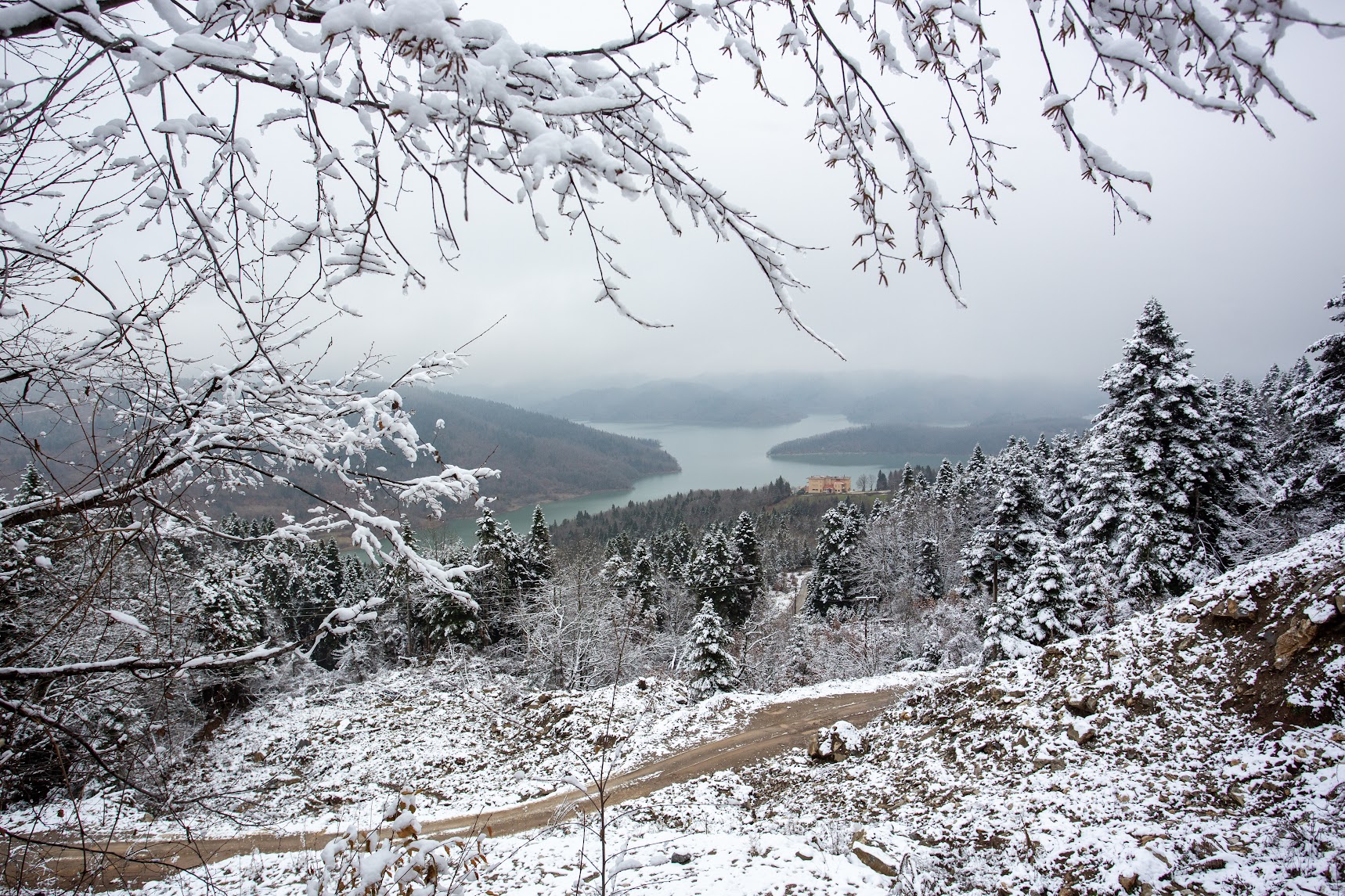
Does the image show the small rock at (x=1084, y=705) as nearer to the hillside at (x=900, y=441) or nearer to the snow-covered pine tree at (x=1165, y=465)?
the snow-covered pine tree at (x=1165, y=465)

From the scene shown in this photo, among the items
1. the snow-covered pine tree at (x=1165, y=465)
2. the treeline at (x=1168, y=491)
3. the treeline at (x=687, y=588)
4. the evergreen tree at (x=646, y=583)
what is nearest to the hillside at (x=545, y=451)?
the evergreen tree at (x=646, y=583)

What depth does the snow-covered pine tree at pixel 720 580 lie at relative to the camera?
101ft

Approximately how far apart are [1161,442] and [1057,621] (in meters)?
5.31

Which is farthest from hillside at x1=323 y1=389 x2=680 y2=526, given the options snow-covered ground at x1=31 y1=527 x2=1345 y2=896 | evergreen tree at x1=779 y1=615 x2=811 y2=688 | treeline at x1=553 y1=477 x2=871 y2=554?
snow-covered ground at x1=31 y1=527 x2=1345 y2=896

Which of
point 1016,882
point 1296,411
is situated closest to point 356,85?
point 1016,882

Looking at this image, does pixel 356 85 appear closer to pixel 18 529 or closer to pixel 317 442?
pixel 317 442

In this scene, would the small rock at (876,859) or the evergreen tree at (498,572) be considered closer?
the small rock at (876,859)

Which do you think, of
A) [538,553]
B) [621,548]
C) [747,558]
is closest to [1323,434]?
[747,558]

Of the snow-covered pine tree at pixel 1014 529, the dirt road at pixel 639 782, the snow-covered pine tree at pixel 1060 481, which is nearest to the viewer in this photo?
the dirt road at pixel 639 782

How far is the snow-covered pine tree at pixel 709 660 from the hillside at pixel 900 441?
149 metres

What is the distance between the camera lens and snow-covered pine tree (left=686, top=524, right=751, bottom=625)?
30.7m

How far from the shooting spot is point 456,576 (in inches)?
136

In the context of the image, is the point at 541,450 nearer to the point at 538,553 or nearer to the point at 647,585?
the point at 647,585

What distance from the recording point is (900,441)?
595ft
